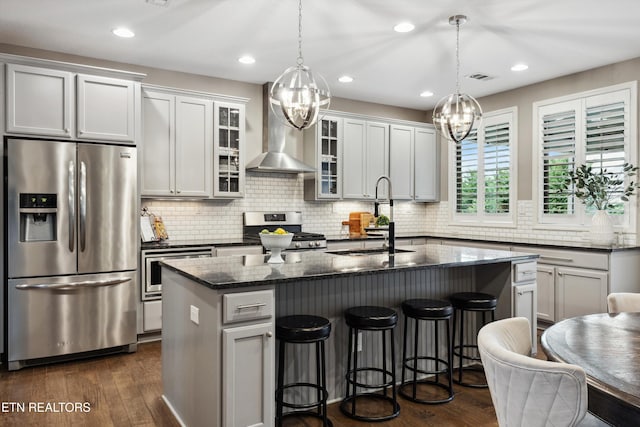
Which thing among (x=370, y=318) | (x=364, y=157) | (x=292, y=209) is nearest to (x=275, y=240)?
(x=370, y=318)

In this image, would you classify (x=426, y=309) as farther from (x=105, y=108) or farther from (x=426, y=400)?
(x=105, y=108)

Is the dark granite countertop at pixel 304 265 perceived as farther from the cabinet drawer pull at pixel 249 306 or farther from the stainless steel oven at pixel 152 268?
→ the stainless steel oven at pixel 152 268

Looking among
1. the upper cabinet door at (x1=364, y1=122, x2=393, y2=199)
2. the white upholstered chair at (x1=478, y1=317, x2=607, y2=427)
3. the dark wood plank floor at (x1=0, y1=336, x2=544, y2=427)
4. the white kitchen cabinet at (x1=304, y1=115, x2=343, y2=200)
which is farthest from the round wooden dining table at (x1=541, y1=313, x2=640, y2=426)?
the upper cabinet door at (x1=364, y1=122, x2=393, y2=199)

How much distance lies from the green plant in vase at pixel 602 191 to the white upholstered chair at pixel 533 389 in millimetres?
3987

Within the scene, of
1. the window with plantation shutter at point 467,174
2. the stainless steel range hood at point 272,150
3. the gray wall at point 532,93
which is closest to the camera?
the gray wall at point 532,93

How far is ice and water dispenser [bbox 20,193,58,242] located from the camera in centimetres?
381

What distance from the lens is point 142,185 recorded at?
15.4ft

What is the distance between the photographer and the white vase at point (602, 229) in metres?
4.70

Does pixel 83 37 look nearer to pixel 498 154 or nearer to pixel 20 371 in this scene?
pixel 20 371

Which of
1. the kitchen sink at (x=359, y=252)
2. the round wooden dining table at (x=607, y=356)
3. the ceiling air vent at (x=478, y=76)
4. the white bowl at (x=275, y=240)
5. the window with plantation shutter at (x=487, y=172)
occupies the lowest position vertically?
the round wooden dining table at (x=607, y=356)

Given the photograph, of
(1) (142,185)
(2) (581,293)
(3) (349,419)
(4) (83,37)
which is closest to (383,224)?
(2) (581,293)

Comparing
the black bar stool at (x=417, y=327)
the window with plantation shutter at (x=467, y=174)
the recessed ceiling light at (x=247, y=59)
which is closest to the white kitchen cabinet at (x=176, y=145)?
the recessed ceiling light at (x=247, y=59)

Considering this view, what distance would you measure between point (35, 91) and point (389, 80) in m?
3.66

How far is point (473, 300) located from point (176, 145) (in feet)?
10.9
